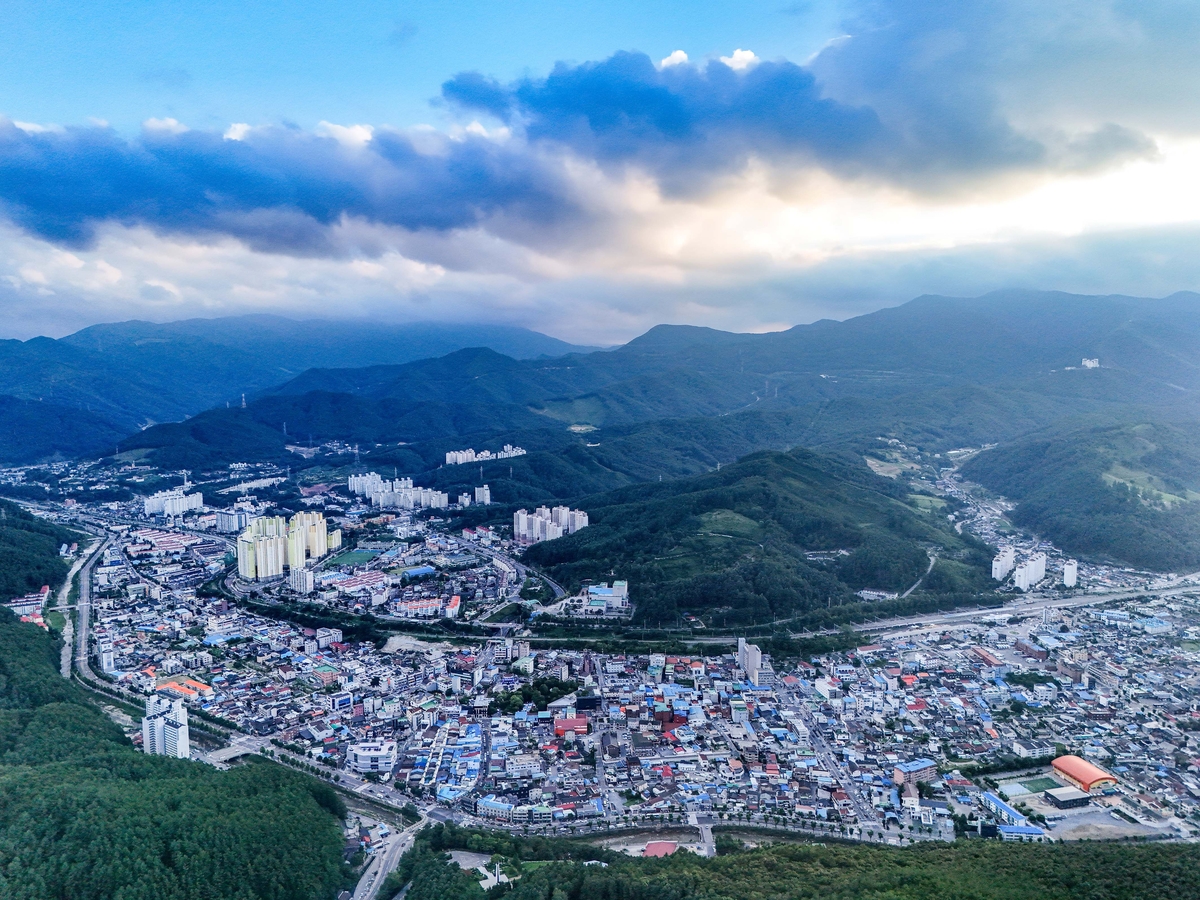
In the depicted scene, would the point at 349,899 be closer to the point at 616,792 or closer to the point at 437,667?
the point at 616,792

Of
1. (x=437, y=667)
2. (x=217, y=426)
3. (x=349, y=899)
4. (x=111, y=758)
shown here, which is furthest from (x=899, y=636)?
(x=217, y=426)

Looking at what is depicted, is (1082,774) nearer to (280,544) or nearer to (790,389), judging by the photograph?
(280,544)

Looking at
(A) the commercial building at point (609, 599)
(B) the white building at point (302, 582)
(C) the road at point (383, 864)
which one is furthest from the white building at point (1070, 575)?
(B) the white building at point (302, 582)

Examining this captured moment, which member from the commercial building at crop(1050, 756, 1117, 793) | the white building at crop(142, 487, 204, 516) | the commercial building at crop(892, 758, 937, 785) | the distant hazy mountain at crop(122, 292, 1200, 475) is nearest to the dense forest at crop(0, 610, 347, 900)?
the commercial building at crop(892, 758, 937, 785)

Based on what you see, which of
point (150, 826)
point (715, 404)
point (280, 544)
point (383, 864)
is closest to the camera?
point (150, 826)

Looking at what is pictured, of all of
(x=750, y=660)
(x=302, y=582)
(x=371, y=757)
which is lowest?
(x=371, y=757)

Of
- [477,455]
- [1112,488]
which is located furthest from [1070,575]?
[477,455]

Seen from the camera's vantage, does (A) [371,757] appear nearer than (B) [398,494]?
Yes
